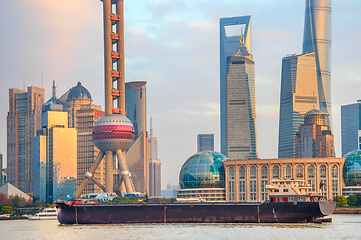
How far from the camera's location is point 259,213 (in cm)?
11875

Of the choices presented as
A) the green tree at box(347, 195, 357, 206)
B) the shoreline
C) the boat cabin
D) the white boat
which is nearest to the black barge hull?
the boat cabin

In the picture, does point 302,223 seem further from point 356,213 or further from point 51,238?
point 356,213

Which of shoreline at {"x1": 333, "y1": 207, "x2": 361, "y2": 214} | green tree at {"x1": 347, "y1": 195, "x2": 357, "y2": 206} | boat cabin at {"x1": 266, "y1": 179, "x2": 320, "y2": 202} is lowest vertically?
shoreline at {"x1": 333, "y1": 207, "x2": 361, "y2": 214}

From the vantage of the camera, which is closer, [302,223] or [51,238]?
[51,238]

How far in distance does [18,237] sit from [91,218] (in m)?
24.5

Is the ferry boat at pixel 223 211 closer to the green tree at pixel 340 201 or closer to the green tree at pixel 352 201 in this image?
the green tree at pixel 340 201

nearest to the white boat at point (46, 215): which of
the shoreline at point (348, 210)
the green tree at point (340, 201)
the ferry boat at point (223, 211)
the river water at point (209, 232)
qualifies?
the ferry boat at point (223, 211)

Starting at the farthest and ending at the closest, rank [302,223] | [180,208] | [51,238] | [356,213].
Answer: [356,213] → [180,208] → [302,223] → [51,238]

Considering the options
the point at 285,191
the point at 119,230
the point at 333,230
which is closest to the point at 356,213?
the point at 285,191

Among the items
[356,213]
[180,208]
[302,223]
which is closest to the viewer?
[302,223]

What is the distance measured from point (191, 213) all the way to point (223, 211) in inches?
256

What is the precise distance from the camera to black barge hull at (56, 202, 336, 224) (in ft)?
381

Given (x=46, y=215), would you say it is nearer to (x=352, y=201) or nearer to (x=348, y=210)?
(x=348, y=210)

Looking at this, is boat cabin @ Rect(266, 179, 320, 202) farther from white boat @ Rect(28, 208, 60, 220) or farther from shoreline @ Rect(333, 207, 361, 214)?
white boat @ Rect(28, 208, 60, 220)
